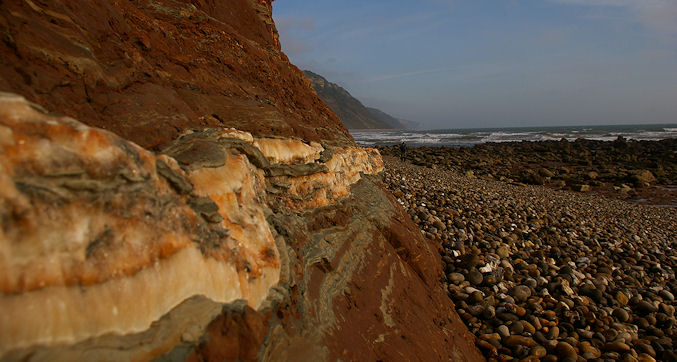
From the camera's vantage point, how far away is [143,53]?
377 centimetres

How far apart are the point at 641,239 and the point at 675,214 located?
552 centimetres

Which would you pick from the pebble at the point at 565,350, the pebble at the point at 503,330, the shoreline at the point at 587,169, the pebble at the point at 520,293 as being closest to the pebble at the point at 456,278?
the pebble at the point at 520,293

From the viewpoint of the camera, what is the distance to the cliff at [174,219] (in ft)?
4.83

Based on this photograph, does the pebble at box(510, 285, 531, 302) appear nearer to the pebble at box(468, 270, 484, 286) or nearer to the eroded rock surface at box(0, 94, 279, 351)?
the pebble at box(468, 270, 484, 286)

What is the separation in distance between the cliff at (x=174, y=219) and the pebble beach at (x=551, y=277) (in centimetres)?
77

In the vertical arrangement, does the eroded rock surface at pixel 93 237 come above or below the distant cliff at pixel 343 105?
below

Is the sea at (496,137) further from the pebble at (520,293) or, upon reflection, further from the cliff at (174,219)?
the cliff at (174,219)

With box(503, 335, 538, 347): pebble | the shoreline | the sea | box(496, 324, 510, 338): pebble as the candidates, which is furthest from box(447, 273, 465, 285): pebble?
the sea

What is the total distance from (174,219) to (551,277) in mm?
6284

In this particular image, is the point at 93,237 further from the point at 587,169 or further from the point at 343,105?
the point at 343,105

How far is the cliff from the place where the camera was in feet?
4.83

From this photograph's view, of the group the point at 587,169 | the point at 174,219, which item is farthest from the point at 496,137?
the point at 174,219

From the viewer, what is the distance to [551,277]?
600cm

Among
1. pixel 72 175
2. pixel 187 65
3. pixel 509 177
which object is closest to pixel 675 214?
pixel 509 177
